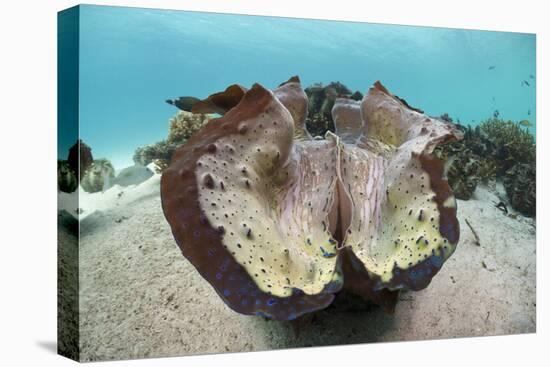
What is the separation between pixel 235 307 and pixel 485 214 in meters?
2.80

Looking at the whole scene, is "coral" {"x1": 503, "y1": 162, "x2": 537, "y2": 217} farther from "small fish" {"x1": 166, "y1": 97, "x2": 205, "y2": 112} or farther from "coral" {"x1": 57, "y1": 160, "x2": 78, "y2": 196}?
"coral" {"x1": 57, "y1": 160, "x2": 78, "y2": 196}

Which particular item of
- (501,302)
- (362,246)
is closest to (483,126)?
(501,302)

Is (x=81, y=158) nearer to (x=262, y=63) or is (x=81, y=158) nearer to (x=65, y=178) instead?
(x=65, y=178)

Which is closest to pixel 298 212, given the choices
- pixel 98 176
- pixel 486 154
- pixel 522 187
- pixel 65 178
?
pixel 98 176

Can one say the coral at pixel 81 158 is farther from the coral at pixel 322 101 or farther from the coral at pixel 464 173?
the coral at pixel 464 173

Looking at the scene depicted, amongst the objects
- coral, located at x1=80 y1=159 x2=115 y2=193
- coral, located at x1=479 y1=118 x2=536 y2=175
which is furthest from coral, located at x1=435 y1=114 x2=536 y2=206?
coral, located at x1=80 y1=159 x2=115 y2=193

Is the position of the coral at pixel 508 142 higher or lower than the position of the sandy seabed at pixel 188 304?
higher

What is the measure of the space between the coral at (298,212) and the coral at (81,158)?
1.79ft

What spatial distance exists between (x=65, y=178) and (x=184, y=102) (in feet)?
3.18

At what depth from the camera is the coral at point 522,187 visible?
509 centimetres

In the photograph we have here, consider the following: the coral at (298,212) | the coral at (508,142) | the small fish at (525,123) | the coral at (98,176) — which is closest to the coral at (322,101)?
the coral at (298,212)

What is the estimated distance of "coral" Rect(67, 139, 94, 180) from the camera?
3.64 m

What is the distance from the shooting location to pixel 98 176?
3730 mm

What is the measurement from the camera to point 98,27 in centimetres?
373
